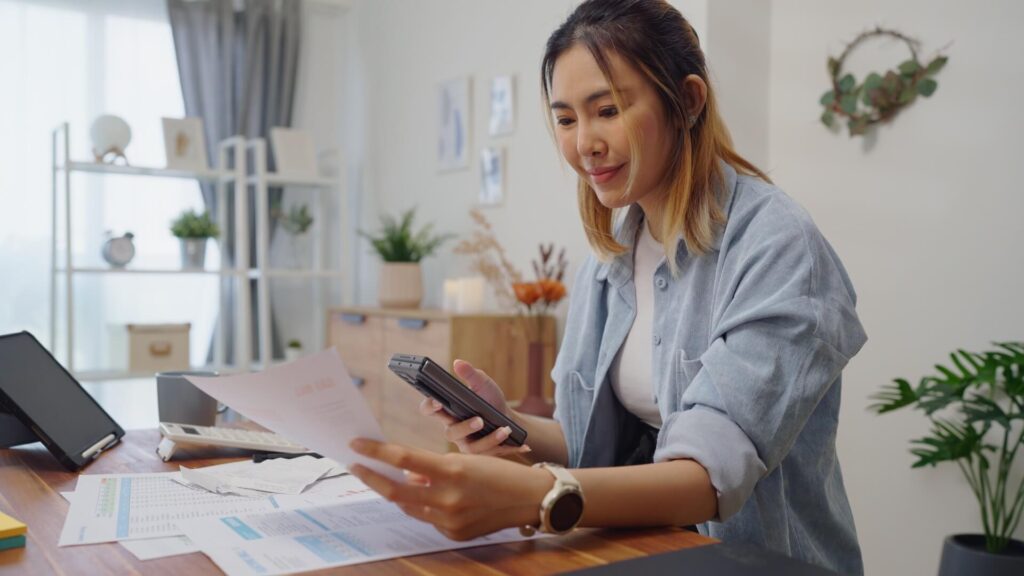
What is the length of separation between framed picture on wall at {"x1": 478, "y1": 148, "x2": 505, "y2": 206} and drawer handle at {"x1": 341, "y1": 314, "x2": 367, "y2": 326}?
704 millimetres

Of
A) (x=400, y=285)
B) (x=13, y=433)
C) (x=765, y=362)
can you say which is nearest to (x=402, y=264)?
(x=400, y=285)

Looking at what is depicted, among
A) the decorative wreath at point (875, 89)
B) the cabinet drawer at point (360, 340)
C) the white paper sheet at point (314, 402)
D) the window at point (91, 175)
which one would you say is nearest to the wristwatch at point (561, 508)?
the white paper sheet at point (314, 402)

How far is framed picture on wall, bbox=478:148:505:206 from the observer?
387cm

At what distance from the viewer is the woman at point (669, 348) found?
950 mm

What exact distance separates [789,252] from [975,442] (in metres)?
1.42

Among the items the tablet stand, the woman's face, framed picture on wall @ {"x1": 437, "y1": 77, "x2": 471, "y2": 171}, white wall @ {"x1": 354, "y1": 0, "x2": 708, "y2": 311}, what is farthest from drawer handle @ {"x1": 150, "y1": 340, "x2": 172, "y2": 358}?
the woman's face

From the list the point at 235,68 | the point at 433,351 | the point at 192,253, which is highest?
the point at 235,68

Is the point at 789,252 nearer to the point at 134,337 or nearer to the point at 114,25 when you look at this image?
the point at 134,337

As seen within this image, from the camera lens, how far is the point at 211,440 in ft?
4.49

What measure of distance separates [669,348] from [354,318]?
9.40 ft

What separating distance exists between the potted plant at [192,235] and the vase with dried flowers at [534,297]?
1304 mm

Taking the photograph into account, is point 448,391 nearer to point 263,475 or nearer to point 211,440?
point 263,475

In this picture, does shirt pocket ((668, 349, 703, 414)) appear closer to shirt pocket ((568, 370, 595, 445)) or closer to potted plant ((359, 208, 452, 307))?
shirt pocket ((568, 370, 595, 445))

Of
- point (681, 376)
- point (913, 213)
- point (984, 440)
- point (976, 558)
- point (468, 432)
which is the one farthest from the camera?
point (913, 213)
